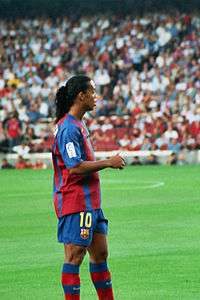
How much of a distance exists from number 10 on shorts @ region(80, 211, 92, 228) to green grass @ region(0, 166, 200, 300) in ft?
5.89

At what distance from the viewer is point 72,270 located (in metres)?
7.66

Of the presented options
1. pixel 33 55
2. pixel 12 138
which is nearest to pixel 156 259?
pixel 12 138

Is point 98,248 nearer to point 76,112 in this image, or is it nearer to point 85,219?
point 85,219

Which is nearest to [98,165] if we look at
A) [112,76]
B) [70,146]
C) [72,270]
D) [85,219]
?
[70,146]

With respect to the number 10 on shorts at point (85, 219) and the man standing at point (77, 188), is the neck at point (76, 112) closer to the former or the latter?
the man standing at point (77, 188)

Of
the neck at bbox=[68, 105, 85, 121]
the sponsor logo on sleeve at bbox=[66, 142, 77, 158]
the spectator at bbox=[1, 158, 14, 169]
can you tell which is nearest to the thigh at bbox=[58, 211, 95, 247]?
the sponsor logo on sleeve at bbox=[66, 142, 77, 158]

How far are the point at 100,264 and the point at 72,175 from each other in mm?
754

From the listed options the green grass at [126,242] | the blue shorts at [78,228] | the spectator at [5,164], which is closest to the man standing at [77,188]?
the blue shorts at [78,228]

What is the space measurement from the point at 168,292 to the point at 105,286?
1738mm

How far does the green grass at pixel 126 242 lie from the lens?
32.3 feet

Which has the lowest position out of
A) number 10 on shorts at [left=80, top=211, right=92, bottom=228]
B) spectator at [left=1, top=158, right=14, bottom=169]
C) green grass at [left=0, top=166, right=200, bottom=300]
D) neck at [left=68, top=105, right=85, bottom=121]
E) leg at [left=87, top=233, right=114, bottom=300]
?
spectator at [left=1, top=158, right=14, bottom=169]

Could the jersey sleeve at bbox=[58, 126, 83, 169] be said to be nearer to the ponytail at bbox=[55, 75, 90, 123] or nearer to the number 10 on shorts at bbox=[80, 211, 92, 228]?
the ponytail at bbox=[55, 75, 90, 123]

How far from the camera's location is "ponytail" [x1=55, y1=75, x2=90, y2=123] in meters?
7.76

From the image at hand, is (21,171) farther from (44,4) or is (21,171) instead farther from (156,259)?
(156,259)
